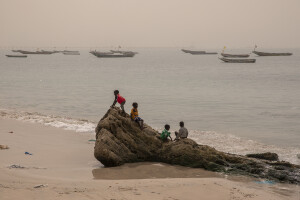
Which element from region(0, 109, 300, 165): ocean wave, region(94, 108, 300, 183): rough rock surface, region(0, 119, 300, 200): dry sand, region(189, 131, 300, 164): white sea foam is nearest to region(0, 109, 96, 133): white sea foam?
region(0, 109, 300, 165): ocean wave

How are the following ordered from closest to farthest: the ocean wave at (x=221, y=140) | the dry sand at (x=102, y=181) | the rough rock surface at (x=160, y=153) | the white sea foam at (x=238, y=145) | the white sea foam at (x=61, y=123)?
the dry sand at (x=102, y=181) → the rough rock surface at (x=160, y=153) → the white sea foam at (x=238, y=145) → the ocean wave at (x=221, y=140) → the white sea foam at (x=61, y=123)

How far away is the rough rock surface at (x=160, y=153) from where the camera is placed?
34.8 ft

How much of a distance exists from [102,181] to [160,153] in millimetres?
2641

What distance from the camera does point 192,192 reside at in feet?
28.1

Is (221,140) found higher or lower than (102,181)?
higher

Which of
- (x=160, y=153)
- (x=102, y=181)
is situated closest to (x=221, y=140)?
(x=160, y=153)

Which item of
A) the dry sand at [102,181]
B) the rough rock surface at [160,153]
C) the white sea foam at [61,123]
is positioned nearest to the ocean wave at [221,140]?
the white sea foam at [61,123]

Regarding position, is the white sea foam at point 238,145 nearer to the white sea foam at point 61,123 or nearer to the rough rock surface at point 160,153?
the rough rock surface at point 160,153

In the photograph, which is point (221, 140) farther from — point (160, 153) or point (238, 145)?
point (160, 153)

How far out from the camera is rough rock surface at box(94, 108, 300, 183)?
34.8 ft

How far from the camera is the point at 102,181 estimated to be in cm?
931

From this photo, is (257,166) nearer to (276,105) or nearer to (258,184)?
(258,184)

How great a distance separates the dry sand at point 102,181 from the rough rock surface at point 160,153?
32cm

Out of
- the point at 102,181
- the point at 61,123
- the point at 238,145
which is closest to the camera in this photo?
the point at 102,181
